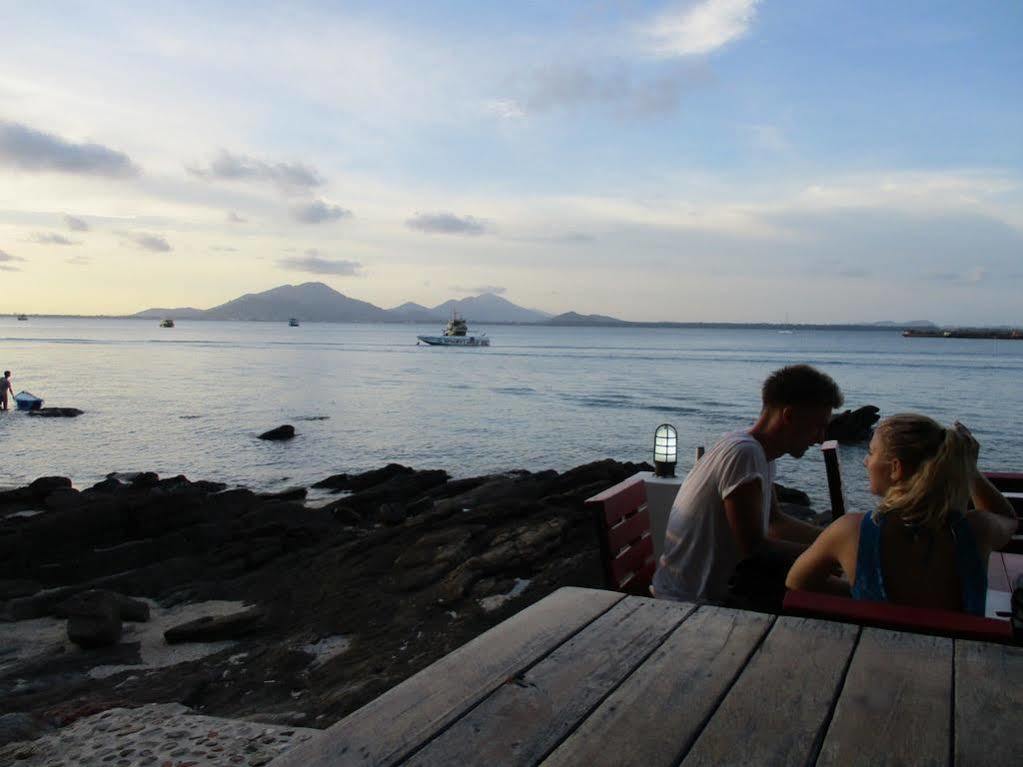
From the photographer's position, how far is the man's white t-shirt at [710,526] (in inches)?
139

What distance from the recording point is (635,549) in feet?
13.4

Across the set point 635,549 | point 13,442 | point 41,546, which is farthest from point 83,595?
point 13,442

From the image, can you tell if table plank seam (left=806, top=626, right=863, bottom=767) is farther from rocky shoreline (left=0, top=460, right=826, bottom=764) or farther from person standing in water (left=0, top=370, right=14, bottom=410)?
person standing in water (left=0, top=370, right=14, bottom=410)

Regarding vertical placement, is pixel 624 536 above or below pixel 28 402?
above

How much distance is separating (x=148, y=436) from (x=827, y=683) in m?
26.9

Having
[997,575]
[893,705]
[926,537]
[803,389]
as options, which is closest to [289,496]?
[803,389]

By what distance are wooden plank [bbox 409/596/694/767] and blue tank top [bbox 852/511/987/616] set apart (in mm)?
776

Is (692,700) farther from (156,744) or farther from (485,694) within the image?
(156,744)

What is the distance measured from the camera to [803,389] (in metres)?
3.59

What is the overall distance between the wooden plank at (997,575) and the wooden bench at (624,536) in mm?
1542

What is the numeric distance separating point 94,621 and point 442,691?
7.30 meters

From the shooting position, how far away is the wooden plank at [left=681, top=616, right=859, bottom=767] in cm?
156

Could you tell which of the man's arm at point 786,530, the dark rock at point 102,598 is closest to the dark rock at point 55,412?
the dark rock at point 102,598

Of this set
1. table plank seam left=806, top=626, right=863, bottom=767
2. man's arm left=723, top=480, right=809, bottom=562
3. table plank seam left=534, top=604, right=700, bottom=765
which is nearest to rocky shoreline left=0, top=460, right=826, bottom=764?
man's arm left=723, top=480, right=809, bottom=562
